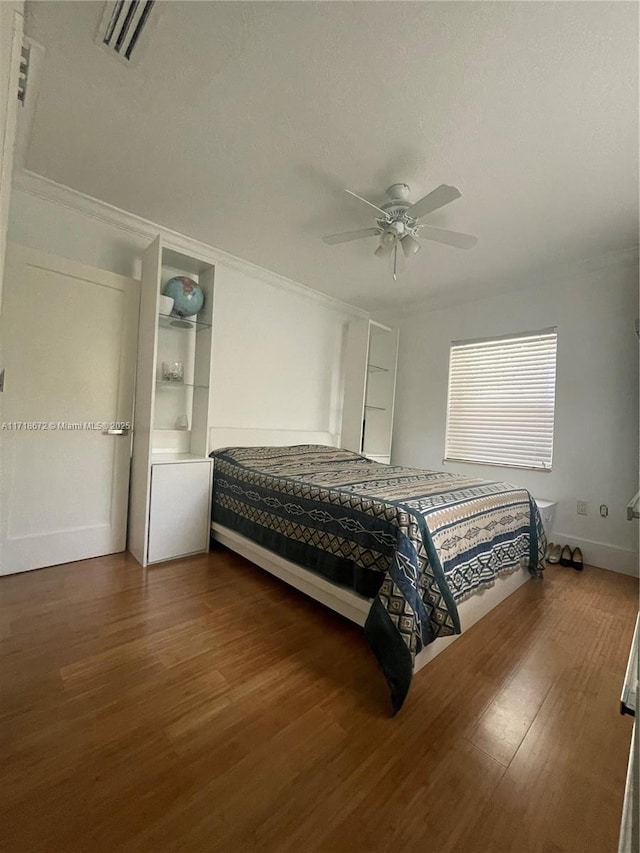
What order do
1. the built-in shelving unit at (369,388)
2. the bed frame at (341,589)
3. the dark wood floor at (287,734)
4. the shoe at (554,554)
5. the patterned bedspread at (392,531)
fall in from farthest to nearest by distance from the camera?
1. the built-in shelving unit at (369,388)
2. the shoe at (554,554)
3. the bed frame at (341,589)
4. the patterned bedspread at (392,531)
5. the dark wood floor at (287,734)

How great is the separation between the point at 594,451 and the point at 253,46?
349 centimetres

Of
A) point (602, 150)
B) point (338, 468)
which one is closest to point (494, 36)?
point (602, 150)

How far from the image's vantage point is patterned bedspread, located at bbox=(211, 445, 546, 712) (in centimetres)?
145

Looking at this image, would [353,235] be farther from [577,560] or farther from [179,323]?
[577,560]

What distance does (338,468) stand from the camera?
283cm

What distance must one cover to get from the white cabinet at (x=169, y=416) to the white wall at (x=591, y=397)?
9.21 ft

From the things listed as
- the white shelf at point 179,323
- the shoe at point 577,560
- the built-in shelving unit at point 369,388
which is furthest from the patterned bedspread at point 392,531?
the built-in shelving unit at point 369,388

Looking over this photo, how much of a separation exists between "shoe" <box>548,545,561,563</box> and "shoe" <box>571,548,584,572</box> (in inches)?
4.3

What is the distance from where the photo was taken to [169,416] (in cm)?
304

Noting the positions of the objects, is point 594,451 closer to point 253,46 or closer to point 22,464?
point 253,46

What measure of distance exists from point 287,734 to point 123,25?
8.87 feet

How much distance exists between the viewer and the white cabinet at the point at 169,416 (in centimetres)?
248

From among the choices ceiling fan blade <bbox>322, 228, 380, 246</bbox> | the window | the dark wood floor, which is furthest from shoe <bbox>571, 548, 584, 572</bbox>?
ceiling fan blade <bbox>322, 228, 380, 246</bbox>

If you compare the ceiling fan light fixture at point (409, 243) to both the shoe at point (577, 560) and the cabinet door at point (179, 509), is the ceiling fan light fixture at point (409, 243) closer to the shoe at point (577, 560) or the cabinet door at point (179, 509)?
the cabinet door at point (179, 509)
